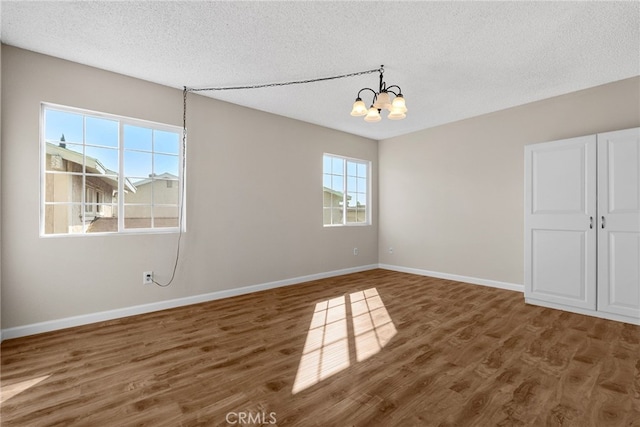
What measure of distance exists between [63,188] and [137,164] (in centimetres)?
75

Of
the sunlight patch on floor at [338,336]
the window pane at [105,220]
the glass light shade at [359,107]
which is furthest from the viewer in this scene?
the window pane at [105,220]

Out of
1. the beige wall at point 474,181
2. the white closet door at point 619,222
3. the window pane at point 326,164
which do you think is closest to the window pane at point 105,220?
the window pane at point 326,164

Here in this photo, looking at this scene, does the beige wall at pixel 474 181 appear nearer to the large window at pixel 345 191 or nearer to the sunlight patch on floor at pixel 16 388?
the large window at pixel 345 191

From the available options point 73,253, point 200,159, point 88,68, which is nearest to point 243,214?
point 200,159

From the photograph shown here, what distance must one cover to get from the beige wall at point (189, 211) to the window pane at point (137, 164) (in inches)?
17.3

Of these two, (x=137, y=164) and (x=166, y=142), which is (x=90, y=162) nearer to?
(x=137, y=164)

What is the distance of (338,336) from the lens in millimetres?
2898

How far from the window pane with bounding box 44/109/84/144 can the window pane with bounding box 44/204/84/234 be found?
0.71 meters

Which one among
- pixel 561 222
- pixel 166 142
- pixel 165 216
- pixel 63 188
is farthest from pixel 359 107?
pixel 63 188

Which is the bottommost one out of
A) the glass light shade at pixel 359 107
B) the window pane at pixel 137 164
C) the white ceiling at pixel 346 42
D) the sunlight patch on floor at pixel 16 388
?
the sunlight patch on floor at pixel 16 388

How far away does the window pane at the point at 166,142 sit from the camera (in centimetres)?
376

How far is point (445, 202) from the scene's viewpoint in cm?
541

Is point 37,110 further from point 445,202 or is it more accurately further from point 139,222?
point 445,202

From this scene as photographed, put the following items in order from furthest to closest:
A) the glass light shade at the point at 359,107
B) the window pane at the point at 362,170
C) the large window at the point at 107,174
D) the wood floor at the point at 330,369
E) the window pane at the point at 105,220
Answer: the window pane at the point at 362,170, the window pane at the point at 105,220, the large window at the point at 107,174, the glass light shade at the point at 359,107, the wood floor at the point at 330,369
